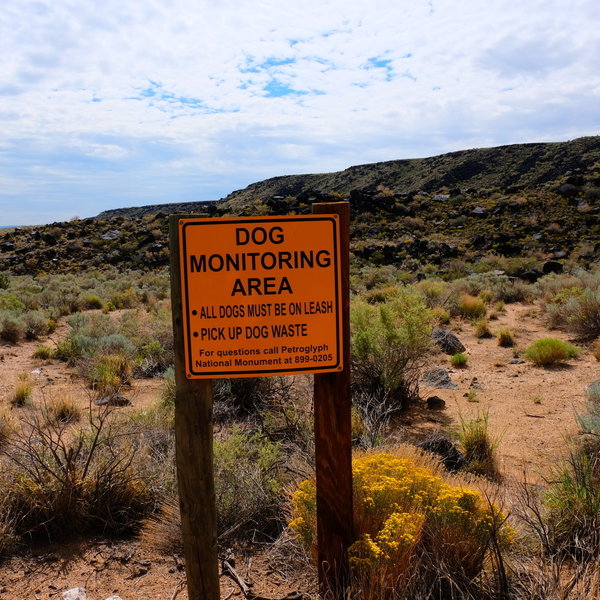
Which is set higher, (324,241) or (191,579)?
(324,241)

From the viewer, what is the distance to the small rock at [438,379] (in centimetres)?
814

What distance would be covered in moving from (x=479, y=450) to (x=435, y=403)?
190 centimetres

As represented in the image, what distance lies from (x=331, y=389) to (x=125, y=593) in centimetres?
192

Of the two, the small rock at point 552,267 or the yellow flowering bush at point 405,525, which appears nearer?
the yellow flowering bush at point 405,525

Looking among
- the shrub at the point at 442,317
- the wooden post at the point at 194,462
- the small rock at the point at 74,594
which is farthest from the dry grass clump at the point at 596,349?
the small rock at the point at 74,594

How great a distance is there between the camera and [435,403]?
284 inches

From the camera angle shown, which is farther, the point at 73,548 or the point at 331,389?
the point at 73,548

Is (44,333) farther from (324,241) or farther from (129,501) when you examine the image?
(324,241)

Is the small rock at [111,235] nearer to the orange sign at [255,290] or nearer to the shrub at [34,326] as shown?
the shrub at [34,326]

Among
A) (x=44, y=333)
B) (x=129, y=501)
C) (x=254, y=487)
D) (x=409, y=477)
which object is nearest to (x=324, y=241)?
(x=409, y=477)

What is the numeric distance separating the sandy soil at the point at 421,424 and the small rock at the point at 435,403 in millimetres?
121

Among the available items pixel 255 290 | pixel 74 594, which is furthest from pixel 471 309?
pixel 255 290

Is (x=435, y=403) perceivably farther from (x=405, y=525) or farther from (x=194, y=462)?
(x=194, y=462)

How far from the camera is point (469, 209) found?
114 ft
